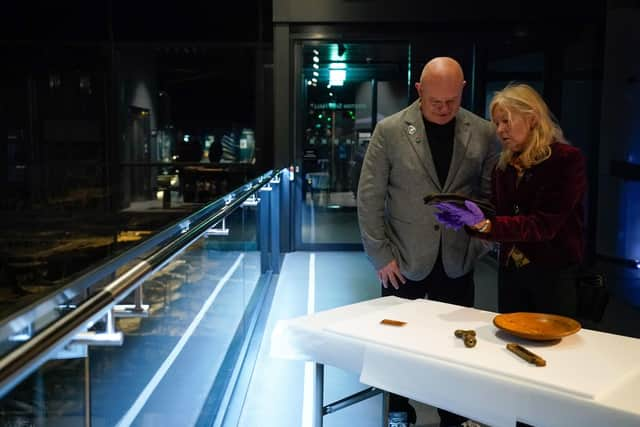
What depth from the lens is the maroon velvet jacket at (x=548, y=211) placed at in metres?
2.19

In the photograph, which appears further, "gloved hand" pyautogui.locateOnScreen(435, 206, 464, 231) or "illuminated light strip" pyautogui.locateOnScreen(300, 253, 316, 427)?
"illuminated light strip" pyautogui.locateOnScreen(300, 253, 316, 427)

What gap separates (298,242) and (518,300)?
5.80m

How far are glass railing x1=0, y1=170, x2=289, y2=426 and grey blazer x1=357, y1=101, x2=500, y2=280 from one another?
0.65 metres

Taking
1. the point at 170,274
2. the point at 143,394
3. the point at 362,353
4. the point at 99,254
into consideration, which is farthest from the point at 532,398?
the point at 99,254

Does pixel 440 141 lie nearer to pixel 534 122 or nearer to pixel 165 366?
pixel 534 122

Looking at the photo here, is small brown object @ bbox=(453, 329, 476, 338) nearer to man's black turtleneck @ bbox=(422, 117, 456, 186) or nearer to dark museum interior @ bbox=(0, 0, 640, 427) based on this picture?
dark museum interior @ bbox=(0, 0, 640, 427)

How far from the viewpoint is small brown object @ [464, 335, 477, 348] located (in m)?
1.69

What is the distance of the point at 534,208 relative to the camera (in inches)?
88.7

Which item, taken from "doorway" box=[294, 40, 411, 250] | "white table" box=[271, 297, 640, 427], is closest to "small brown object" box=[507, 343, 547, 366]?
"white table" box=[271, 297, 640, 427]

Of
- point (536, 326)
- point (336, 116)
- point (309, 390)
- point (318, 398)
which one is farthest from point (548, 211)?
point (336, 116)

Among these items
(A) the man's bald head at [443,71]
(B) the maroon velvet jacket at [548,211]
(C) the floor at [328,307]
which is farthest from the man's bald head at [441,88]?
(C) the floor at [328,307]

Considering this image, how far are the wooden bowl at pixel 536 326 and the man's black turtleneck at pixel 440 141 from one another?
990mm

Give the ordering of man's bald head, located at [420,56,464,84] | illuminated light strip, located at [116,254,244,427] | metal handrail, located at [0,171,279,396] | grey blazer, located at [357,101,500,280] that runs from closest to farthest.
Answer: metal handrail, located at [0,171,279,396] < illuminated light strip, located at [116,254,244,427] < man's bald head, located at [420,56,464,84] < grey blazer, located at [357,101,500,280]

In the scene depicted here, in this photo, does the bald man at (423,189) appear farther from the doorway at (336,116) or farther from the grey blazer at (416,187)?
the doorway at (336,116)
